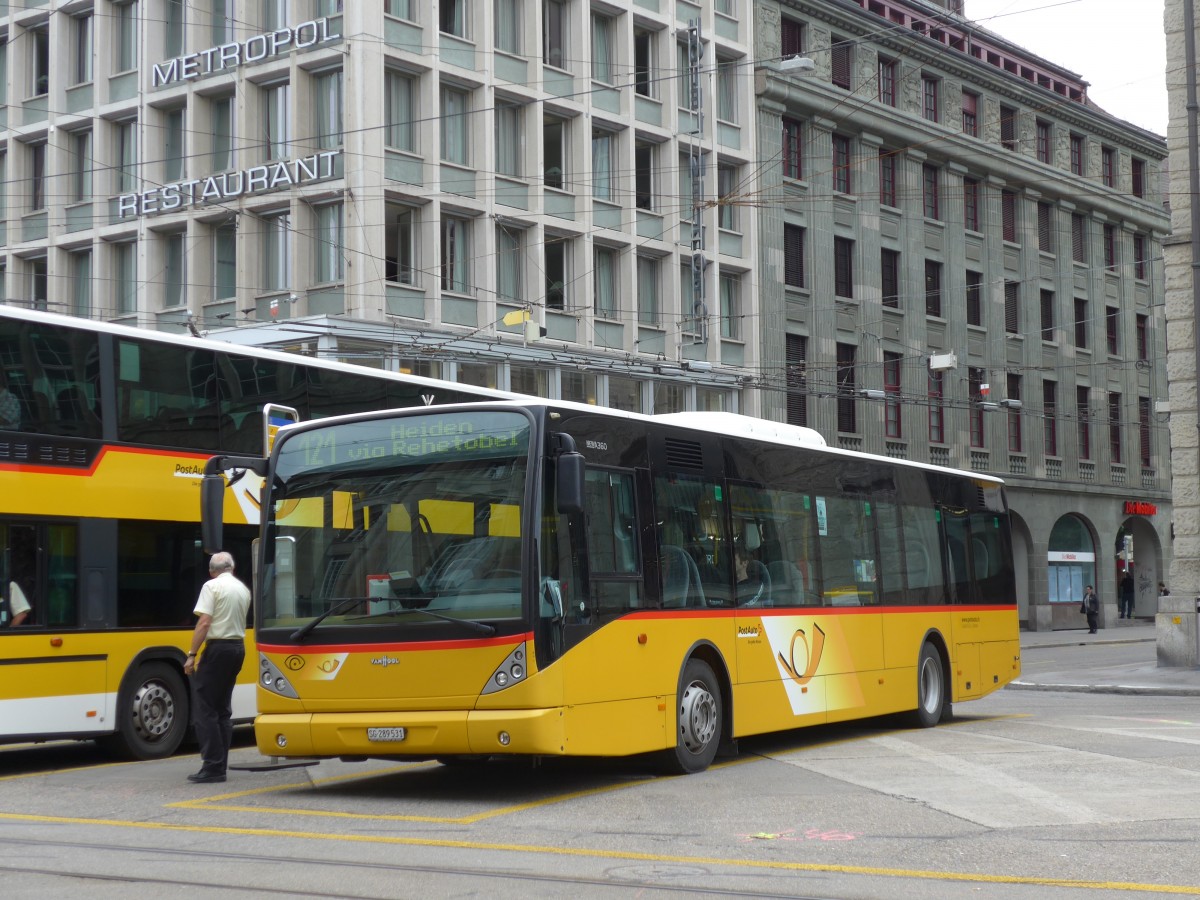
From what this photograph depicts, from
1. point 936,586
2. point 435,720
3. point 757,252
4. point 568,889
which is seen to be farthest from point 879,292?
point 568,889

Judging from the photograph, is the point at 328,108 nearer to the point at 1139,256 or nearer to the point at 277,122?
the point at 277,122

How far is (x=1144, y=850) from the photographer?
8.90m

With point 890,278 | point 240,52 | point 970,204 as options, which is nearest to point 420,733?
point 240,52

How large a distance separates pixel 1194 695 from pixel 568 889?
A: 18.7 meters

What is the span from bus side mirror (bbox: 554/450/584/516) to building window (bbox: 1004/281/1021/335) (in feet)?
151

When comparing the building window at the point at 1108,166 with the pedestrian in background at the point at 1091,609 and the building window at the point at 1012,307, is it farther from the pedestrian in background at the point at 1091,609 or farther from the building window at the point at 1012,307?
the pedestrian in background at the point at 1091,609

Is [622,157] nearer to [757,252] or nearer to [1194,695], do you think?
[757,252]

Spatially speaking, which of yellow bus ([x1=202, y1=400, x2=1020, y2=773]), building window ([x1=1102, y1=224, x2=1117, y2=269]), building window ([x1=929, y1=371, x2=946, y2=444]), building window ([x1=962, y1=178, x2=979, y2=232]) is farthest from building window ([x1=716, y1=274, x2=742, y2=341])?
yellow bus ([x1=202, y1=400, x2=1020, y2=773])

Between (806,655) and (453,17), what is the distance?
2564 centimetres

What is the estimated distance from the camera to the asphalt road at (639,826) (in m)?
8.09

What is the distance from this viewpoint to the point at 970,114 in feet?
176

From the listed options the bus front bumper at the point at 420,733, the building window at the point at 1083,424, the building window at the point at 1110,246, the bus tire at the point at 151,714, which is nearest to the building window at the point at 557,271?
the building window at the point at 1083,424

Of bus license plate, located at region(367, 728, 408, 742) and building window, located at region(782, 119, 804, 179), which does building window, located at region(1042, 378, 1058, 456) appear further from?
bus license plate, located at region(367, 728, 408, 742)

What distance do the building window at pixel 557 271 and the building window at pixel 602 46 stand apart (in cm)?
432
